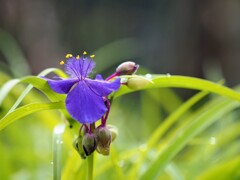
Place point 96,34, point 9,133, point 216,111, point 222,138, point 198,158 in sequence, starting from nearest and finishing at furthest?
point 216,111, point 198,158, point 222,138, point 9,133, point 96,34

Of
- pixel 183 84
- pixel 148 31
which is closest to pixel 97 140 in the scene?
pixel 183 84

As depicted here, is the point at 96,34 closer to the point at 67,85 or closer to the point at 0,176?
the point at 0,176

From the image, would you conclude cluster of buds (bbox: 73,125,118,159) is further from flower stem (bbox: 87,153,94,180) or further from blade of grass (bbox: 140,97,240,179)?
blade of grass (bbox: 140,97,240,179)

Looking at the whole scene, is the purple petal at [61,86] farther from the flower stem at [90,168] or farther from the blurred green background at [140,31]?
the blurred green background at [140,31]

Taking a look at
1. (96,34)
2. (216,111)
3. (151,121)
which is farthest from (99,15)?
(216,111)

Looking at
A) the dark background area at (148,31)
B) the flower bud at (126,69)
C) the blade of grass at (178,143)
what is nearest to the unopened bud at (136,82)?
the flower bud at (126,69)

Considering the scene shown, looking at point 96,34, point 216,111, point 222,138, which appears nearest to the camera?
point 216,111

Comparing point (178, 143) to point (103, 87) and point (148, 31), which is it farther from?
point (148, 31)

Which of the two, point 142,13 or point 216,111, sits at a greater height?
point 216,111
